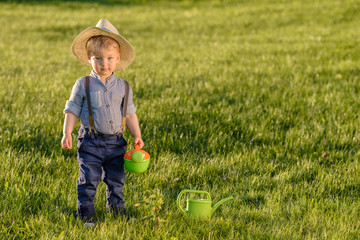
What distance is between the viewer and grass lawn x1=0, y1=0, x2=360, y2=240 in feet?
11.3

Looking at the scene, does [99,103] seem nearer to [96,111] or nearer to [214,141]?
[96,111]

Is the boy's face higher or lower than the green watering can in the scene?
higher

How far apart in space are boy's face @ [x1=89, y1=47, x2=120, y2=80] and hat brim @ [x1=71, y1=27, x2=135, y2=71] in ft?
0.39

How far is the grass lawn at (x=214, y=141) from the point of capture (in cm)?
346

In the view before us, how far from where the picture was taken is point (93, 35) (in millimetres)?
3500

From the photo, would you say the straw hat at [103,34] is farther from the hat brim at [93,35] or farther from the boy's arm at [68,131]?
the boy's arm at [68,131]

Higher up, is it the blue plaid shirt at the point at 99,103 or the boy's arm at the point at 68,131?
the blue plaid shirt at the point at 99,103

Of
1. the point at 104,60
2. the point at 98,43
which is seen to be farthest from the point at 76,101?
the point at 98,43

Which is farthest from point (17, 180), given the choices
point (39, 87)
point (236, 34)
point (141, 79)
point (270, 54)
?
point (236, 34)

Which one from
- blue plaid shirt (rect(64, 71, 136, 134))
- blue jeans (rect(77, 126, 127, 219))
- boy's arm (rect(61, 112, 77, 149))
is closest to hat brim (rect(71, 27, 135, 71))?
blue plaid shirt (rect(64, 71, 136, 134))

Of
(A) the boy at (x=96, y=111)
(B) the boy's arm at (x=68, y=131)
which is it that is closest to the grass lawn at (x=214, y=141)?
(A) the boy at (x=96, y=111)

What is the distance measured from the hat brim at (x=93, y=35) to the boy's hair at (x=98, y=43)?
0.12 feet

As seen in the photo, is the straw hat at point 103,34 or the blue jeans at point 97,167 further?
the blue jeans at point 97,167

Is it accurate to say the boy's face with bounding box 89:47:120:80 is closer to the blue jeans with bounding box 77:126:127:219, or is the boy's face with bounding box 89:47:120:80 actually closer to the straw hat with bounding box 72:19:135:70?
the straw hat with bounding box 72:19:135:70
